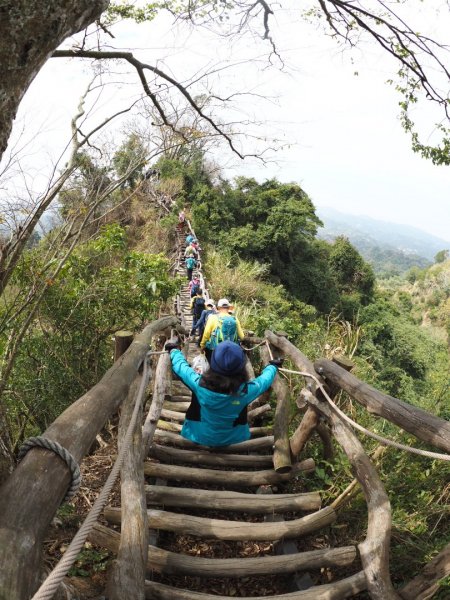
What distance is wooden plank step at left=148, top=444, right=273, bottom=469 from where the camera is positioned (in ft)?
11.7

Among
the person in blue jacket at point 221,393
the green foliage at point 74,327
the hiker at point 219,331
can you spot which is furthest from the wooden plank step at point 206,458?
the hiker at point 219,331

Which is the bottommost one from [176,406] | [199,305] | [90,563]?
[90,563]

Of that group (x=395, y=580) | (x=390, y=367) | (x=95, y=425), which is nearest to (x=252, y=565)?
(x=395, y=580)

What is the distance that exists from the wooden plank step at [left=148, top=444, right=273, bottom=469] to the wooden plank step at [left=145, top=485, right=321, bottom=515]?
A: 573 millimetres

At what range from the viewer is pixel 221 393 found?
3.16 metres

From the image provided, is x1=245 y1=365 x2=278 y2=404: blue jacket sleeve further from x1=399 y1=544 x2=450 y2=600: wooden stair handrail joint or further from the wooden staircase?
x1=399 y1=544 x2=450 y2=600: wooden stair handrail joint

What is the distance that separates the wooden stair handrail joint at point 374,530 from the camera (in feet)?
6.90

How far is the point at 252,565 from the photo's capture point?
2365 millimetres

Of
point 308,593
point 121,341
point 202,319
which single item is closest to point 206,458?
point 121,341

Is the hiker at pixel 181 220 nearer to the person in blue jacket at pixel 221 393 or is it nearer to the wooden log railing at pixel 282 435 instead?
the wooden log railing at pixel 282 435

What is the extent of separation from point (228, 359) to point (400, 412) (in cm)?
123

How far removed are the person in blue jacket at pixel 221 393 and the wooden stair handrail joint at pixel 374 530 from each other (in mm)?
885

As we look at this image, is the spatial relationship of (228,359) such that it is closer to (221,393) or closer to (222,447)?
(221,393)

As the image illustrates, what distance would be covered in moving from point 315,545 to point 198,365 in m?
2.56
